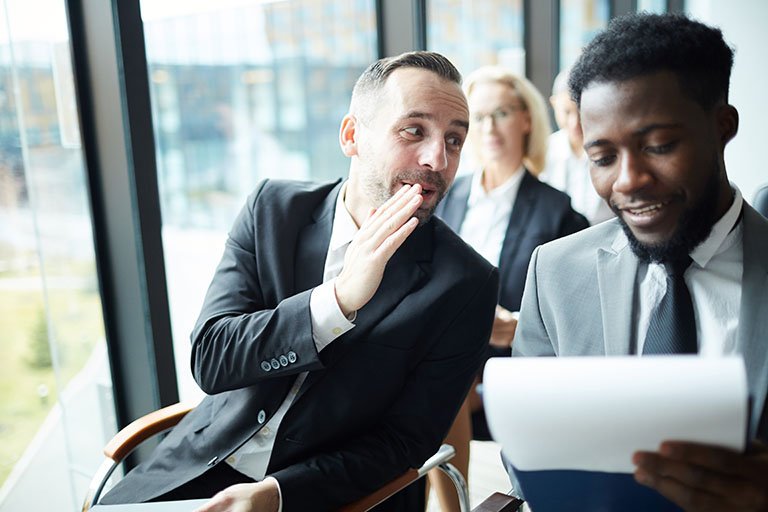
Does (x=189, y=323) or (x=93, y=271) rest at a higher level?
(x=93, y=271)

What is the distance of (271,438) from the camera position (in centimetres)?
154

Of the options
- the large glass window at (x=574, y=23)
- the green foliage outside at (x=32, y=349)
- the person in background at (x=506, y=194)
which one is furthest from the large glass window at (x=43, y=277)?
the large glass window at (x=574, y=23)

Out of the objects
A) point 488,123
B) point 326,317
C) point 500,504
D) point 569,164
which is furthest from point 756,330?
point 569,164

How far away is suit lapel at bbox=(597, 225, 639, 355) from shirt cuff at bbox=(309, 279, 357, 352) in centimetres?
53

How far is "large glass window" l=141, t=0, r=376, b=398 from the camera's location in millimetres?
2363

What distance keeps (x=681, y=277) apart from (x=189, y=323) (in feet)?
6.23

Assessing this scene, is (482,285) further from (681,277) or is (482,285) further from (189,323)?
(189,323)

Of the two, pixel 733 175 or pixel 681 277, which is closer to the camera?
pixel 681 277

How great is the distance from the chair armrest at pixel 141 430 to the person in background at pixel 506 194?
111cm

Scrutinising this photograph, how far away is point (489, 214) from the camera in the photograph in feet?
9.26

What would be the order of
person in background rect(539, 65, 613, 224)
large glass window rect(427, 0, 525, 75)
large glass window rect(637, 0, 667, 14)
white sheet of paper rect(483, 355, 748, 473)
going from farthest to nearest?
large glass window rect(637, 0, 667, 14) < large glass window rect(427, 0, 525, 75) < person in background rect(539, 65, 613, 224) < white sheet of paper rect(483, 355, 748, 473)

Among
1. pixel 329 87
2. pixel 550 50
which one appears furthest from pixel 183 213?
pixel 550 50

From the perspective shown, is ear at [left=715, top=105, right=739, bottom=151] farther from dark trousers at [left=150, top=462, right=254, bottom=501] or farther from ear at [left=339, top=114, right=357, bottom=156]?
dark trousers at [left=150, top=462, right=254, bottom=501]

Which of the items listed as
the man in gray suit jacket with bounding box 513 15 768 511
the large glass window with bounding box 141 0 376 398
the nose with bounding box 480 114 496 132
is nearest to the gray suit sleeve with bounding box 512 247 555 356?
the man in gray suit jacket with bounding box 513 15 768 511
